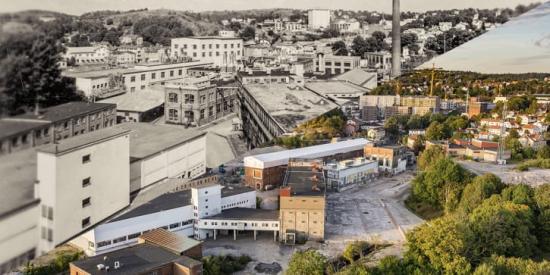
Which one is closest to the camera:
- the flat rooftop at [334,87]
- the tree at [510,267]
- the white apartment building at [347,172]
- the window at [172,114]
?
the window at [172,114]

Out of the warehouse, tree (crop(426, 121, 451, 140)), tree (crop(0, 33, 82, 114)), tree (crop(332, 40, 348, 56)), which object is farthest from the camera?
tree (crop(426, 121, 451, 140))

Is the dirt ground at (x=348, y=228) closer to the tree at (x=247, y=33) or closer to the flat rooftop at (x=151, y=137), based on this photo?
the tree at (x=247, y=33)

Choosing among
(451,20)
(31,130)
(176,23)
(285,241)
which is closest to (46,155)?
(31,130)

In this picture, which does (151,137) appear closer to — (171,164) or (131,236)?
(171,164)

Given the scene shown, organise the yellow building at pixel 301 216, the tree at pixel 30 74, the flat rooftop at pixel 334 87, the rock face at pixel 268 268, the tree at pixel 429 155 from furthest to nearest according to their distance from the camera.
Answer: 1. the tree at pixel 429 155
2. the yellow building at pixel 301 216
3. the rock face at pixel 268 268
4. the flat rooftop at pixel 334 87
5. the tree at pixel 30 74

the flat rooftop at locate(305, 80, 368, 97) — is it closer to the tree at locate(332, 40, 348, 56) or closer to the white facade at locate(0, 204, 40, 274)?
the tree at locate(332, 40, 348, 56)

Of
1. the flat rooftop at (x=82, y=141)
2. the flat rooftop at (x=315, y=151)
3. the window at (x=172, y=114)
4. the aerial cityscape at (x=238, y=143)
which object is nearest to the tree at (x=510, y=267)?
the aerial cityscape at (x=238, y=143)

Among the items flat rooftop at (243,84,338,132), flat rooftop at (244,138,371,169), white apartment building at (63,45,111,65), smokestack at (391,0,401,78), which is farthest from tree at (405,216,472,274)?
white apartment building at (63,45,111,65)
